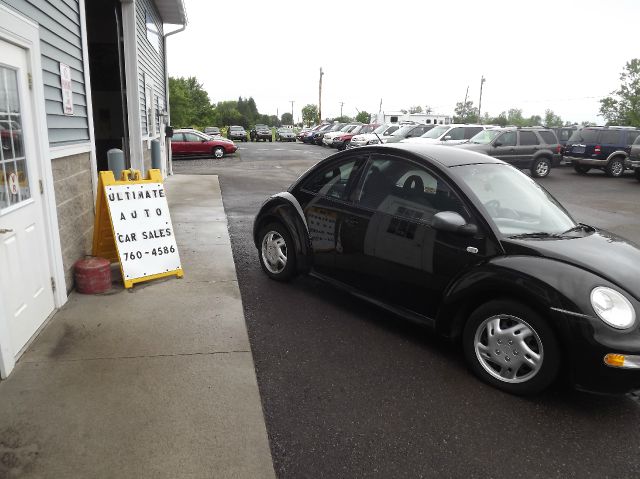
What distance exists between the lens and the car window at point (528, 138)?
16297mm

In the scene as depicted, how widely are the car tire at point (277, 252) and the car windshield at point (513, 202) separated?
79.8 inches

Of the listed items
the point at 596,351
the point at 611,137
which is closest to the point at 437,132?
the point at 611,137

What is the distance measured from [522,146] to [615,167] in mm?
4523

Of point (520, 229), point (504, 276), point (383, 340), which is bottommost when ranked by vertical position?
point (383, 340)

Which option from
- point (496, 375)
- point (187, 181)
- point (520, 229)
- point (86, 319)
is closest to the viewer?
point (496, 375)

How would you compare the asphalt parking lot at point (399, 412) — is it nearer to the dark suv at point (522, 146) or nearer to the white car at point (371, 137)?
the dark suv at point (522, 146)

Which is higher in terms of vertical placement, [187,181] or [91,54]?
Answer: [91,54]

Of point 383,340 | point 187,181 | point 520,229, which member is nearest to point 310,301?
point 383,340

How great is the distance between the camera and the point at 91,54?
404 inches

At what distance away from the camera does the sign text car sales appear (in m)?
5.01

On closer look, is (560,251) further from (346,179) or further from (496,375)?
(346,179)

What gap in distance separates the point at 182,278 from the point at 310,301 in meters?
1.58

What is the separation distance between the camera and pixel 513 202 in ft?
12.7

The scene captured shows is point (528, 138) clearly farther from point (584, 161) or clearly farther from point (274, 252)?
point (274, 252)
